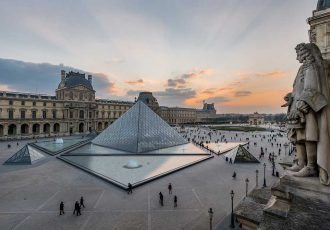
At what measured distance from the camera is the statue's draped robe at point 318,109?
10.6 feet

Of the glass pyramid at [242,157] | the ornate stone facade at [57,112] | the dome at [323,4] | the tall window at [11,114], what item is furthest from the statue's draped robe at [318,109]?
the tall window at [11,114]

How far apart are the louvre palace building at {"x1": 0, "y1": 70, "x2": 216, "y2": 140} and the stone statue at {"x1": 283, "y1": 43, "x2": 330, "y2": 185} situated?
180 feet

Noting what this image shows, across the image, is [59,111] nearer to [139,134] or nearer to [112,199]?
[139,134]

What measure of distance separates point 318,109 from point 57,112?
59.9 metres

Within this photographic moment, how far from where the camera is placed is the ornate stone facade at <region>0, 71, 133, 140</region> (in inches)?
1825

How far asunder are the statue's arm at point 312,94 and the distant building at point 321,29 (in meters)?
12.8

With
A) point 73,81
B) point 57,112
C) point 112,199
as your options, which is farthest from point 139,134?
point 73,81

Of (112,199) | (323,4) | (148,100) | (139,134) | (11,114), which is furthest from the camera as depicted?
(148,100)

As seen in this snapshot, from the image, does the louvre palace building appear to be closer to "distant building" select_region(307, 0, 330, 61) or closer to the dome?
"distant building" select_region(307, 0, 330, 61)

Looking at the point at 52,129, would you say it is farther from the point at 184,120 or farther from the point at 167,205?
the point at 184,120

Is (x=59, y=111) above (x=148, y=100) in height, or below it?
below

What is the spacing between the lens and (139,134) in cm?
2930

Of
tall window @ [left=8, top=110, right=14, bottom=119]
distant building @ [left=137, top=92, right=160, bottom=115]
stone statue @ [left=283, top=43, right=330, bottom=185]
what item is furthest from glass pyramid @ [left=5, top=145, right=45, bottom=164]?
distant building @ [left=137, top=92, right=160, bottom=115]

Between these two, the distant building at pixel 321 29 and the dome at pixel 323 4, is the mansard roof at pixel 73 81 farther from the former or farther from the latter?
the distant building at pixel 321 29
